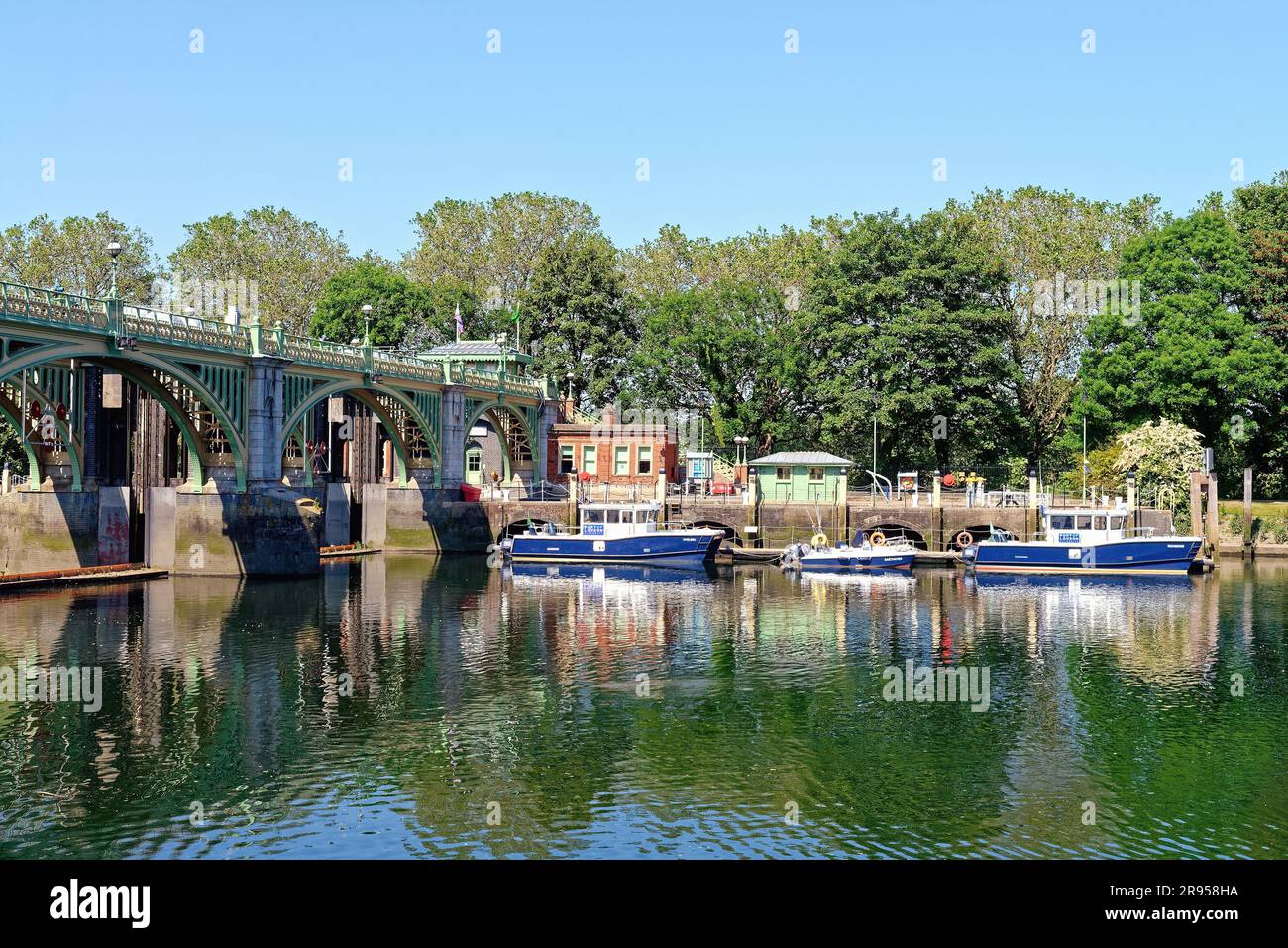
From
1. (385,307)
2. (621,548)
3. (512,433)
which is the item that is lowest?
(621,548)

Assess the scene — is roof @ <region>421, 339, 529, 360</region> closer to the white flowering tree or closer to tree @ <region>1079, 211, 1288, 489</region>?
tree @ <region>1079, 211, 1288, 489</region>

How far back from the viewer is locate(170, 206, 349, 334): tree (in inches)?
4823

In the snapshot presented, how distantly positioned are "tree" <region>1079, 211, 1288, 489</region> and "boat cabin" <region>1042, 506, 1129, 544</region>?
1677cm

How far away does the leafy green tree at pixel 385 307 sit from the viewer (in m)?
118

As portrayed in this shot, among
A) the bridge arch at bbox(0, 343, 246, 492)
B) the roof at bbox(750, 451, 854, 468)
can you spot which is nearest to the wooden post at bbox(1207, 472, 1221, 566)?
the roof at bbox(750, 451, 854, 468)

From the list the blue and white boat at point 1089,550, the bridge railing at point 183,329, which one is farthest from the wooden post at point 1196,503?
the bridge railing at point 183,329

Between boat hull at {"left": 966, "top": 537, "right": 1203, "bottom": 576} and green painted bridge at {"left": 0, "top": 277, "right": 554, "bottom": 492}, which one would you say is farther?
boat hull at {"left": 966, "top": 537, "right": 1203, "bottom": 576}

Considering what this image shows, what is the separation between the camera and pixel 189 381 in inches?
2504

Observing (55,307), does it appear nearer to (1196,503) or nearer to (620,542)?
(620,542)

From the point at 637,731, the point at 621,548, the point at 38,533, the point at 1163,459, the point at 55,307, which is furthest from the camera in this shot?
the point at 1163,459

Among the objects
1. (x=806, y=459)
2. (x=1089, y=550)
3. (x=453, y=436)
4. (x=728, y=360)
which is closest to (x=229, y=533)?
(x=453, y=436)

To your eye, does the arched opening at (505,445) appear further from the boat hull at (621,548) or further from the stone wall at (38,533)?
the stone wall at (38,533)

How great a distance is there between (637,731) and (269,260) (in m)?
101

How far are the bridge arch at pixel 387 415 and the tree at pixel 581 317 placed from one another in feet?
77.0
